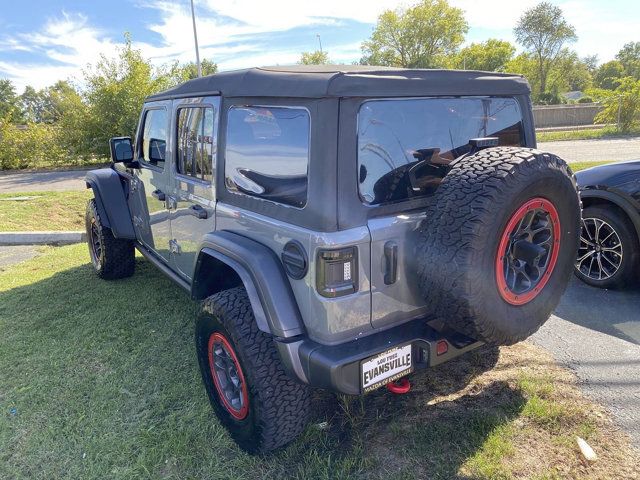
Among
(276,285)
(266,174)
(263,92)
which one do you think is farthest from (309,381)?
(263,92)

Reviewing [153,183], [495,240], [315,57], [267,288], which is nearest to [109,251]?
[153,183]

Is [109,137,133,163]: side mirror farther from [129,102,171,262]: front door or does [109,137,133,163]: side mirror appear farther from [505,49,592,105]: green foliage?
[505,49,592,105]: green foliage

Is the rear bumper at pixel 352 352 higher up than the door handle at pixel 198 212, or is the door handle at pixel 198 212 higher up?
the door handle at pixel 198 212

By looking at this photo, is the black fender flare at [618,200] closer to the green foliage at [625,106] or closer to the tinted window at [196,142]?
the tinted window at [196,142]

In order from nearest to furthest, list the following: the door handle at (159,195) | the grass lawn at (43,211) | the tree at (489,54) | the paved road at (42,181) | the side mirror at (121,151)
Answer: the door handle at (159,195), the side mirror at (121,151), the grass lawn at (43,211), the paved road at (42,181), the tree at (489,54)

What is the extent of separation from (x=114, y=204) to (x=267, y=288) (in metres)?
3.02

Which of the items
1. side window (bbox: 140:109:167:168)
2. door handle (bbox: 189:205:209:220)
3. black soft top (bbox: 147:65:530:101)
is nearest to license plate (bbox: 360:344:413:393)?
black soft top (bbox: 147:65:530:101)

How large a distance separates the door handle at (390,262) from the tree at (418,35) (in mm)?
48810

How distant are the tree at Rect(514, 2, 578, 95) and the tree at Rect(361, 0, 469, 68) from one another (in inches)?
257

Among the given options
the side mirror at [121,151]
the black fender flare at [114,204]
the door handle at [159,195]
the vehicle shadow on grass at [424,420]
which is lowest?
the vehicle shadow on grass at [424,420]

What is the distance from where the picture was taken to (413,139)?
237 centimetres

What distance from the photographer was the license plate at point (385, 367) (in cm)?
215

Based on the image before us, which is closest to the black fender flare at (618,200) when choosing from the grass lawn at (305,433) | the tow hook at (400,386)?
the grass lawn at (305,433)

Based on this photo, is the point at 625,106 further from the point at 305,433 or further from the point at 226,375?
the point at 226,375
